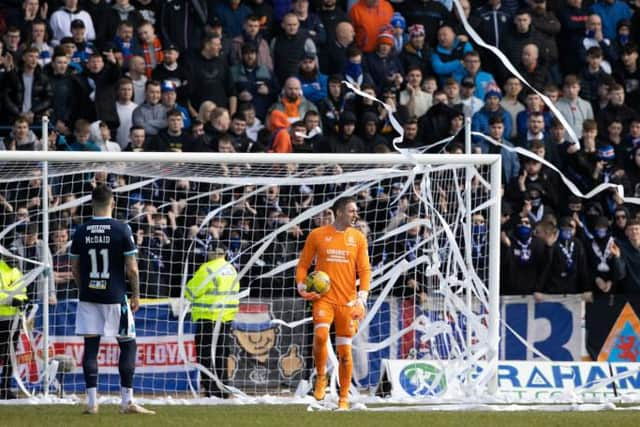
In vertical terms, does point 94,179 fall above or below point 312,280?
above

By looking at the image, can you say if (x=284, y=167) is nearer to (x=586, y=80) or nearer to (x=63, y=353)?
(x=63, y=353)

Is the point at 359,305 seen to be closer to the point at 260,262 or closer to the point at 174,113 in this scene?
the point at 260,262

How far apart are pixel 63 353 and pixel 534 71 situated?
8.94 metres

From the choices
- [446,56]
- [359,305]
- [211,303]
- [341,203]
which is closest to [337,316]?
[359,305]

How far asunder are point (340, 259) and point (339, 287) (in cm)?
27

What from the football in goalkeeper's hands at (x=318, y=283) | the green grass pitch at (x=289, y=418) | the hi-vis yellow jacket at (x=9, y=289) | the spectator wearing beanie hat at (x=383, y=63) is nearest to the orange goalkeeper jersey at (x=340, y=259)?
the football in goalkeeper's hands at (x=318, y=283)

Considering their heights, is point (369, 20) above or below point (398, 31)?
above

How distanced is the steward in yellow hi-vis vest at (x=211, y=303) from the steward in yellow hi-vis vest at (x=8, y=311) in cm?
181

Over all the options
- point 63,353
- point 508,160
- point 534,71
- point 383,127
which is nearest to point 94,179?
point 63,353

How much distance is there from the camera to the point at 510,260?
59.2 ft

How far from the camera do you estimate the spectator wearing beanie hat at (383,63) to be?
68.3 feet

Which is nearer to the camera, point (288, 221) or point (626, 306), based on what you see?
point (288, 221)

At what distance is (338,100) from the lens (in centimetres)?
2012

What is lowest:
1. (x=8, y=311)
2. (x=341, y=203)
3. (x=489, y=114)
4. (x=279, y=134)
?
(x=8, y=311)
